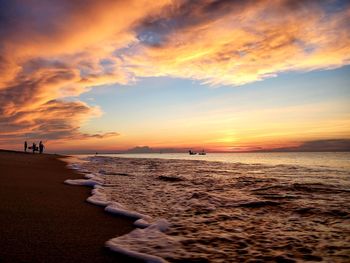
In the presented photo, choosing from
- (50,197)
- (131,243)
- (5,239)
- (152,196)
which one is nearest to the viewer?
(5,239)

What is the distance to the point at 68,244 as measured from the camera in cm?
363

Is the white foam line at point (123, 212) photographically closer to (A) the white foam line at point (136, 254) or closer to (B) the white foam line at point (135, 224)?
(B) the white foam line at point (135, 224)

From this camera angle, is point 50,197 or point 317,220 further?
point 50,197

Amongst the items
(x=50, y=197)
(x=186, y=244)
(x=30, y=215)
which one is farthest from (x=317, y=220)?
(x=50, y=197)

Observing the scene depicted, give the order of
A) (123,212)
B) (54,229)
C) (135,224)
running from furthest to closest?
(123,212) < (135,224) < (54,229)

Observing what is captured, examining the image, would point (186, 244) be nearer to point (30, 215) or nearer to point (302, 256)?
point (302, 256)

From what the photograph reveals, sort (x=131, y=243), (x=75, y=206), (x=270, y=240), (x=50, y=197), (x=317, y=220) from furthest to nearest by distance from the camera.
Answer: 1. (x=50, y=197)
2. (x=75, y=206)
3. (x=317, y=220)
4. (x=270, y=240)
5. (x=131, y=243)

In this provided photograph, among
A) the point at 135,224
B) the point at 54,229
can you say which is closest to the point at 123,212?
the point at 135,224

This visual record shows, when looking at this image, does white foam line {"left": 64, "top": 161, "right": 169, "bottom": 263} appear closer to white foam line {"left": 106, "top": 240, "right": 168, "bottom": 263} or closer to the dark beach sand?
white foam line {"left": 106, "top": 240, "right": 168, "bottom": 263}

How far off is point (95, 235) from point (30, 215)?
1504 mm

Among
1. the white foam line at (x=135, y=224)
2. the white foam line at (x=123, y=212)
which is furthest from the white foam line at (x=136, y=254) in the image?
the white foam line at (x=123, y=212)

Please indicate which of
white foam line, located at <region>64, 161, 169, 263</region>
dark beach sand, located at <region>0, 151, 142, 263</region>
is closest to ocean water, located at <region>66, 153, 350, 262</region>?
white foam line, located at <region>64, 161, 169, 263</region>

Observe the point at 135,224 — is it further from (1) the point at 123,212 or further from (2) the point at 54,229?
(2) the point at 54,229

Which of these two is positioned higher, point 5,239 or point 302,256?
point 5,239
